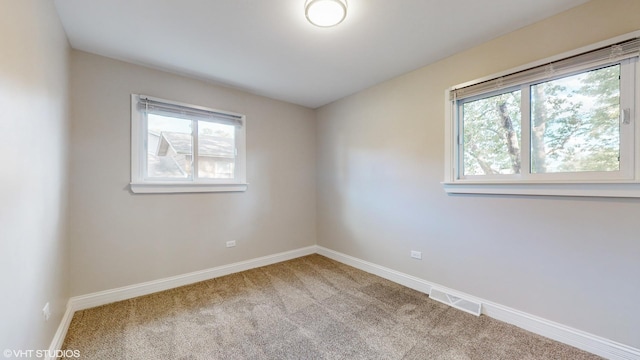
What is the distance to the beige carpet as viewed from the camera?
5.78ft

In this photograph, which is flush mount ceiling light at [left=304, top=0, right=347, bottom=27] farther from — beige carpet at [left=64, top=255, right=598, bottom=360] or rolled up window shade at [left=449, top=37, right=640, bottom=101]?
beige carpet at [left=64, top=255, right=598, bottom=360]

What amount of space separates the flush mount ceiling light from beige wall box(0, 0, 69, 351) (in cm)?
158

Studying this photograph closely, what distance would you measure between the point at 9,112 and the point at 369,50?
2.53 meters

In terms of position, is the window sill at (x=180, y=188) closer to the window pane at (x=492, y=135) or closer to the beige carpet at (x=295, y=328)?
the beige carpet at (x=295, y=328)

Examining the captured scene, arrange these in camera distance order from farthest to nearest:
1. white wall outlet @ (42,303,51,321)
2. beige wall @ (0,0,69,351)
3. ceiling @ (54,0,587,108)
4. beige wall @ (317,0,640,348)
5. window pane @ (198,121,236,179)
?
window pane @ (198,121,236,179), ceiling @ (54,0,587,108), beige wall @ (317,0,640,348), white wall outlet @ (42,303,51,321), beige wall @ (0,0,69,351)

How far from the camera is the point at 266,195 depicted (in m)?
3.66

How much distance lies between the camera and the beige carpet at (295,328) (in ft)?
5.78

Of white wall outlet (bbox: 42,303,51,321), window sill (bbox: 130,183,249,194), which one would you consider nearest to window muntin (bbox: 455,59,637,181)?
window sill (bbox: 130,183,249,194)

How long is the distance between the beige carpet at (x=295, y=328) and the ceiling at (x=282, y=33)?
253cm

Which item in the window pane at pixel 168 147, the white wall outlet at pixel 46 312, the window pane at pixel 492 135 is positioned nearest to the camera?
the white wall outlet at pixel 46 312

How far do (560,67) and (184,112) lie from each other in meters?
3.65

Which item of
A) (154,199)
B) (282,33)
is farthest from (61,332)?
(282,33)

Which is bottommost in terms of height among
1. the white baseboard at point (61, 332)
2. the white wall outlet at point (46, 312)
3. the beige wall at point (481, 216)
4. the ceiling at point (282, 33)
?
the white baseboard at point (61, 332)

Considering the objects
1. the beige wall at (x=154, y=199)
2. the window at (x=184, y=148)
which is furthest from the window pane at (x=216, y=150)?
the beige wall at (x=154, y=199)
